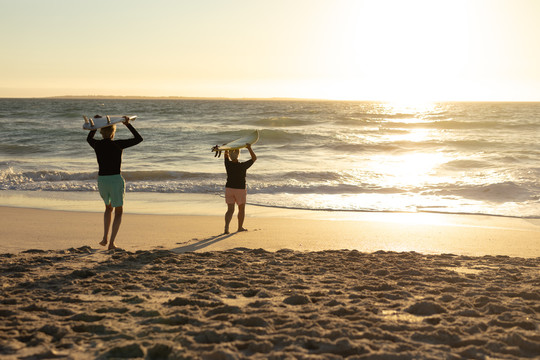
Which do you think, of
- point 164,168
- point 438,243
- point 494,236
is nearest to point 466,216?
point 494,236

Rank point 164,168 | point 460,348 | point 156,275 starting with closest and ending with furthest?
point 460,348 → point 156,275 → point 164,168

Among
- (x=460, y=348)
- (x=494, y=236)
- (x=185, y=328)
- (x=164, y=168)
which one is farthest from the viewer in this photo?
(x=164, y=168)

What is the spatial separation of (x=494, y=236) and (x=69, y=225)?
6.33m

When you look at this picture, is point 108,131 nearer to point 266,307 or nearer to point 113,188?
point 113,188

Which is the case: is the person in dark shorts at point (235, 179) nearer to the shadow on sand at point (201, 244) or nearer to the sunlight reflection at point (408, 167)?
the shadow on sand at point (201, 244)

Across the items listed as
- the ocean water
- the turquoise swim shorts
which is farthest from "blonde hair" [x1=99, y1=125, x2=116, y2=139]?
the ocean water

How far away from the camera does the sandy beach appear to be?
3.54m

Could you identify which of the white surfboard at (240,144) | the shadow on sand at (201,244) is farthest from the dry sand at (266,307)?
the white surfboard at (240,144)

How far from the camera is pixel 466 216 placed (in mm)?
9727

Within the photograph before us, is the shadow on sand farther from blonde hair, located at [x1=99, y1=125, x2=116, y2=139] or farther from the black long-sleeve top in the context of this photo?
blonde hair, located at [x1=99, y1=125, x2=116, y2=139]

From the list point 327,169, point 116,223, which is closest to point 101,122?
point 116,223

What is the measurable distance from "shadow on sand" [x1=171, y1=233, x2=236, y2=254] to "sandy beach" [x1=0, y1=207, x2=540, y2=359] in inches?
0.6

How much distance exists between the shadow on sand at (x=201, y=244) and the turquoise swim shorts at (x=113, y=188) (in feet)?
3.14

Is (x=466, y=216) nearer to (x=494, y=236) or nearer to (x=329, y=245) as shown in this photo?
(x=494, y=236)
